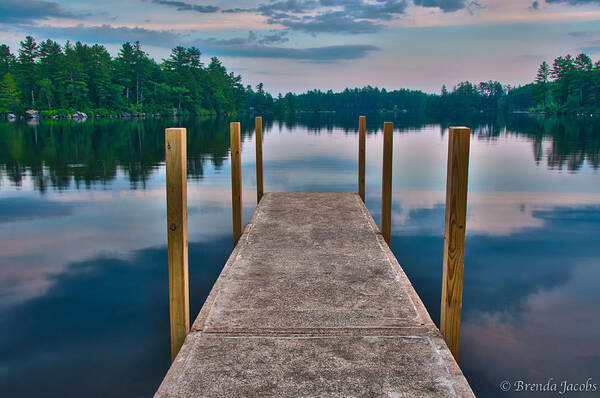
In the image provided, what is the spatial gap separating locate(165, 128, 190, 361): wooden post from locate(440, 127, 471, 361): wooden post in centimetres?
243

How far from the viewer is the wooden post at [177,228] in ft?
13.8

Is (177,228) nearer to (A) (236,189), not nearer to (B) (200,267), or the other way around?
(B) (200,267)

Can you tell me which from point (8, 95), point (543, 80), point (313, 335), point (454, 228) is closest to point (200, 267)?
point (313, 335)

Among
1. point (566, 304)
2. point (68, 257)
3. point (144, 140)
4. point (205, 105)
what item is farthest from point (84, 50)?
point (566, 304)

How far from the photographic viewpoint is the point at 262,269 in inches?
255

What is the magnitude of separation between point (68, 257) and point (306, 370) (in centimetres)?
778

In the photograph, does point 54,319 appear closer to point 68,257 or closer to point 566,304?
point 68,257

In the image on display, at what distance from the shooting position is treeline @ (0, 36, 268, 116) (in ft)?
289

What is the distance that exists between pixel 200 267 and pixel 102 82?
9564cm

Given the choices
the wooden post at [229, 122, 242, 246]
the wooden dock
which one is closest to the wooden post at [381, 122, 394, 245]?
the wooden dock

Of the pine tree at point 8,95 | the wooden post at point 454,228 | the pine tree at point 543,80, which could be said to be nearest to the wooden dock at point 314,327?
the wooden post at point 454,228

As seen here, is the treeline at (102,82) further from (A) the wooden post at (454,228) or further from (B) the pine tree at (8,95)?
(A) the wooden post at (454,228)

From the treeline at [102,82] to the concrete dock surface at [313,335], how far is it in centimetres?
9270

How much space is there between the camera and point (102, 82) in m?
93.7
